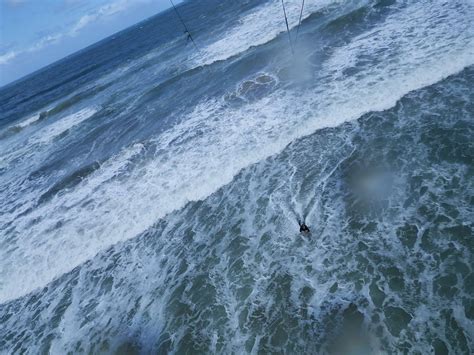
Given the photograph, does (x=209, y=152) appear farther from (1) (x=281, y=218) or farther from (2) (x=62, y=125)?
(2) (x=62, y=125)

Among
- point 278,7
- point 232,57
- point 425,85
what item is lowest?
point 278,7

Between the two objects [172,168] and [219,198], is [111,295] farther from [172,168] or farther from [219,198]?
[172,168]

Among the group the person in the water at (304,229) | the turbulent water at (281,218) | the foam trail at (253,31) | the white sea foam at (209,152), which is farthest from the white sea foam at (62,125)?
the person in the water at (304,229)

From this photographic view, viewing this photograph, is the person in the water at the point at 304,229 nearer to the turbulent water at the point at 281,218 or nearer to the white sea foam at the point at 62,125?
the turbulent water at the point at 281,218

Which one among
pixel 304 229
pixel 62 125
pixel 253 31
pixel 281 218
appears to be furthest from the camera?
pixel 253 31

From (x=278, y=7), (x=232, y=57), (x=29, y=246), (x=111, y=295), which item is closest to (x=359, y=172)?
(x=111, y=295)

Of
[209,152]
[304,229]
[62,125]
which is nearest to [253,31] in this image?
[62,125]

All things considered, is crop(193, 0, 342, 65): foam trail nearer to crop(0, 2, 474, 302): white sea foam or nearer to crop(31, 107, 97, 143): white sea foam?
crop(31, 107, 97, 143): white sea foam
